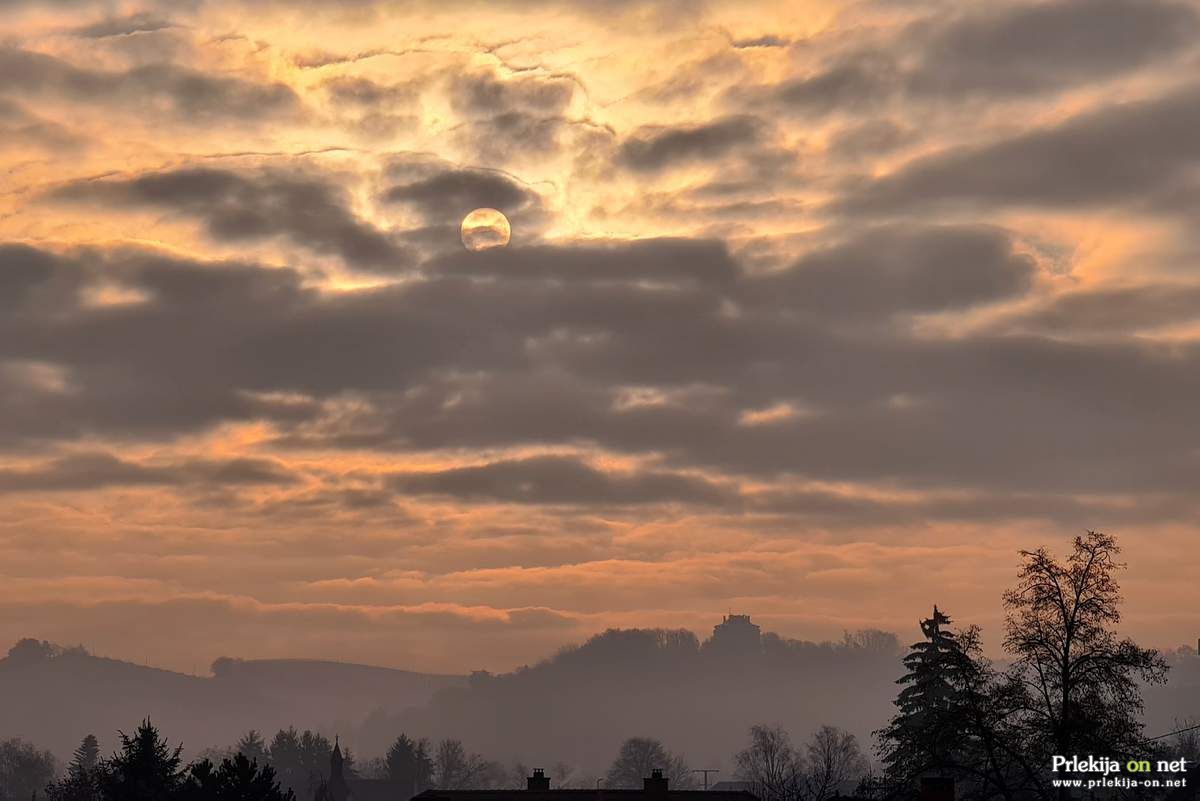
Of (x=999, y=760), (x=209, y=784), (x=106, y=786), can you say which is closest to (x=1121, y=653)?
(x=999, y=760)

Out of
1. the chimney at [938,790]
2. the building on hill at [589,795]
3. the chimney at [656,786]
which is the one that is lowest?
the chimney at [938,790]

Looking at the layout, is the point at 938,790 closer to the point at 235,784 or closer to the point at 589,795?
the point at 589,795

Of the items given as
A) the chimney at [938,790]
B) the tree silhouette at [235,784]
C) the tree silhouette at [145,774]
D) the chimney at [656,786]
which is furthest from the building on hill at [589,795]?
the chimney at [938,790]

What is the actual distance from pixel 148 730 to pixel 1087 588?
71.1m

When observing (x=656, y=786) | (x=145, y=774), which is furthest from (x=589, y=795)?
(x=145, y=774)

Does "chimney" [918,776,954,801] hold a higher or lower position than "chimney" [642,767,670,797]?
lower

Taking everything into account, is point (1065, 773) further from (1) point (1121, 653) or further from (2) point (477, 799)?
(2) point (477, 799)

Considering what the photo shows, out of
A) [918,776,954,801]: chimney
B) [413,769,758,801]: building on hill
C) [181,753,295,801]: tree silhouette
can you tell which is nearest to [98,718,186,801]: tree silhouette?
[181,753,295,801]: tree silhouette

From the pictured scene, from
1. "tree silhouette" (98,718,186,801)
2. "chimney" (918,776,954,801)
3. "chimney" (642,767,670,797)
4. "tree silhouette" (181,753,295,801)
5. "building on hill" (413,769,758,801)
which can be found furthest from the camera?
"tree silhouette" (98,718,186,801)

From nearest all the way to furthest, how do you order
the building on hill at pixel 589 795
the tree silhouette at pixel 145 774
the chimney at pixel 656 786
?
the building on hill at pixel 589 795 → the chimney at pixel 656 786 → the tree silhouette at pixel 145 774

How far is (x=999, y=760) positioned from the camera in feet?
205

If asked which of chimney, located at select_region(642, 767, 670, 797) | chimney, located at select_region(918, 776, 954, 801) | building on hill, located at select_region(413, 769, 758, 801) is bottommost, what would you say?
chimney, located at select_region(918, 776, 954, 801)

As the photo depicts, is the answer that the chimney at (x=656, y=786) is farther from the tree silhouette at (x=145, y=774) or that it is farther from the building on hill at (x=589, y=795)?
the tree silhouette at (x=145, y=774)

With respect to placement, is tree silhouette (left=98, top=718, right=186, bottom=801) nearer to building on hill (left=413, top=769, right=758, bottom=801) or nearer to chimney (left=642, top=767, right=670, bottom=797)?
building on hill (left=413, top=769, right=758, bottom=801)
